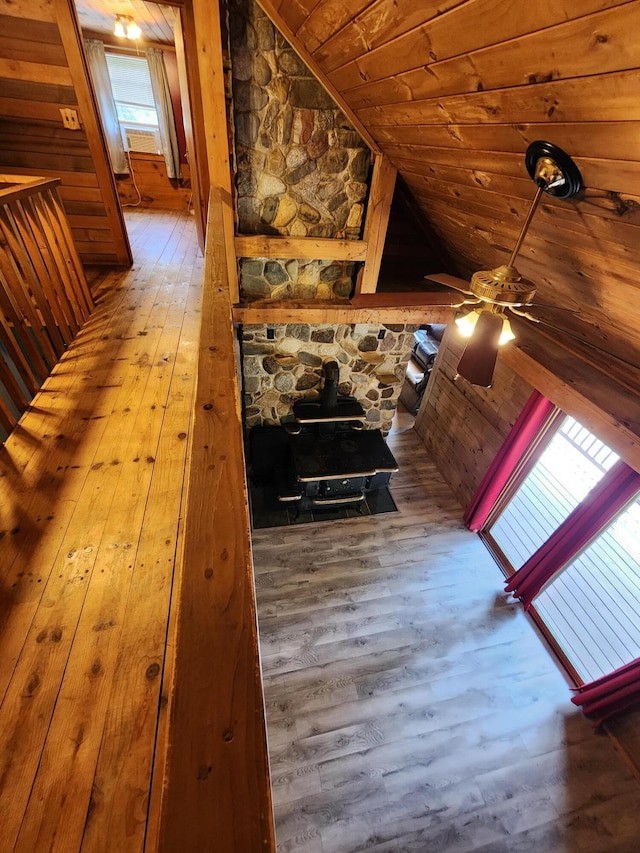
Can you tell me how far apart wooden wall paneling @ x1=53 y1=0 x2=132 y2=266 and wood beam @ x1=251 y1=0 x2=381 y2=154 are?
1568 mm

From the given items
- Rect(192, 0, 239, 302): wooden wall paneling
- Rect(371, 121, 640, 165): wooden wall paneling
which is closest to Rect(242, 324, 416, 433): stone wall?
Rect(192, 0, 239, 302): wooden wall paneling

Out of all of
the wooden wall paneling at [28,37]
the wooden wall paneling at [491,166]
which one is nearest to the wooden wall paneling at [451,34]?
the wooden wall paneling at [491,166]

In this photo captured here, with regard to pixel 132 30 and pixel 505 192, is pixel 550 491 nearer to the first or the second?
pixel 505 192

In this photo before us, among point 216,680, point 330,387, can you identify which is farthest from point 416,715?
point 216,680

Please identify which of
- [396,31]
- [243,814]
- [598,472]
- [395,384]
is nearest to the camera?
[243,814]

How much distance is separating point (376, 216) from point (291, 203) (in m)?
0.68

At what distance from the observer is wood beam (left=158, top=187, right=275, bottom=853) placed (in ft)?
1.25

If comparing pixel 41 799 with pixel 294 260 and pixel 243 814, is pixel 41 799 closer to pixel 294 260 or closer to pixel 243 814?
pixel 243 814

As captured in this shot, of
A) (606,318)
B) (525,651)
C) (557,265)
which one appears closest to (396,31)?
(557,265)

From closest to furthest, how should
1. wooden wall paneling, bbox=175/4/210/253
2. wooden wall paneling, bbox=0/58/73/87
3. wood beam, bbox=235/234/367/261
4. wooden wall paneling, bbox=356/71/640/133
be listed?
wooden wall paneling, bbox=356/71/640/133
wooden wall paneling, bbox=0/58/73/87
wood beam, bbox=235/234/367/261
wooden wall paneling, bbox=175/4/210/253

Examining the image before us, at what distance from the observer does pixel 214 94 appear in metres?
2.27

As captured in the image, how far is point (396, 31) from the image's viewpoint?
1.44m

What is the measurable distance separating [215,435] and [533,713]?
3.91 meters

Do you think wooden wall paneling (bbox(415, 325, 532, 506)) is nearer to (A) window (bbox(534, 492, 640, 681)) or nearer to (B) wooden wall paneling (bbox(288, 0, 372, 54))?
(A) window (bbox(534, 492, 640, 681))
